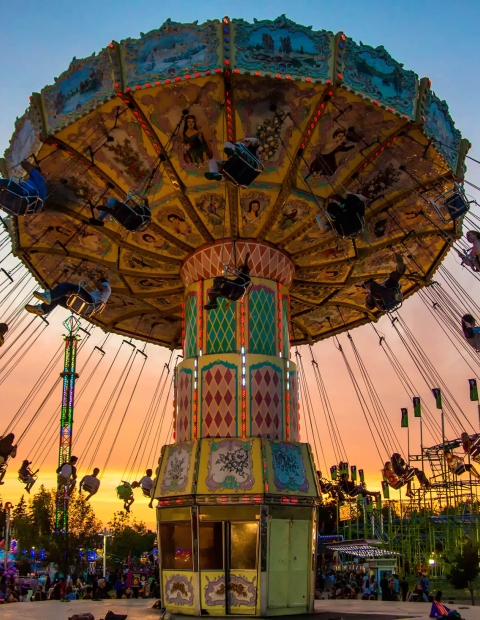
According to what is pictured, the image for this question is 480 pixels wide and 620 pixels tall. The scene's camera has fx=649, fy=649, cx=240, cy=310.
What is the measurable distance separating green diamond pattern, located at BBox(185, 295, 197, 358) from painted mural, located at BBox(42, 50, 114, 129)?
5130mm

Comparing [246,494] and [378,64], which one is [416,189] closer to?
[378,64]

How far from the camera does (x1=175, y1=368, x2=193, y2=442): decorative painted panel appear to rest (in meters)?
14.0

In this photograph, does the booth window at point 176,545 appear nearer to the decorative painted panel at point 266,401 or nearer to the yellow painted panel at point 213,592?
the yellow painted panel at point 213,592

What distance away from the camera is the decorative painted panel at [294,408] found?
1414cm

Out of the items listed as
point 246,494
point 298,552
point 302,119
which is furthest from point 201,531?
point 302,119

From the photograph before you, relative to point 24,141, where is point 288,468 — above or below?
below

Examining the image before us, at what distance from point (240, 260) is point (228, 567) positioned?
6.48m

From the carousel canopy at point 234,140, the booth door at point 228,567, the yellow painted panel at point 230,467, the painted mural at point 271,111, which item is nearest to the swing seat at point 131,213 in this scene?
the carousel canopy at point 234,140

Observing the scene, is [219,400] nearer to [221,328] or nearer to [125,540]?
[221,328]

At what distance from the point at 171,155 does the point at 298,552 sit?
8.20 m

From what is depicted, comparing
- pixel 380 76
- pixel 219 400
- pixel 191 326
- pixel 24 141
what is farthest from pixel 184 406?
pixel 380 76

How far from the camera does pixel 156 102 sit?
37.8ft

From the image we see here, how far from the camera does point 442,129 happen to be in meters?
13.0

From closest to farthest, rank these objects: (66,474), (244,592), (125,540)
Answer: (244,592) → (66,474) → (125,540)
